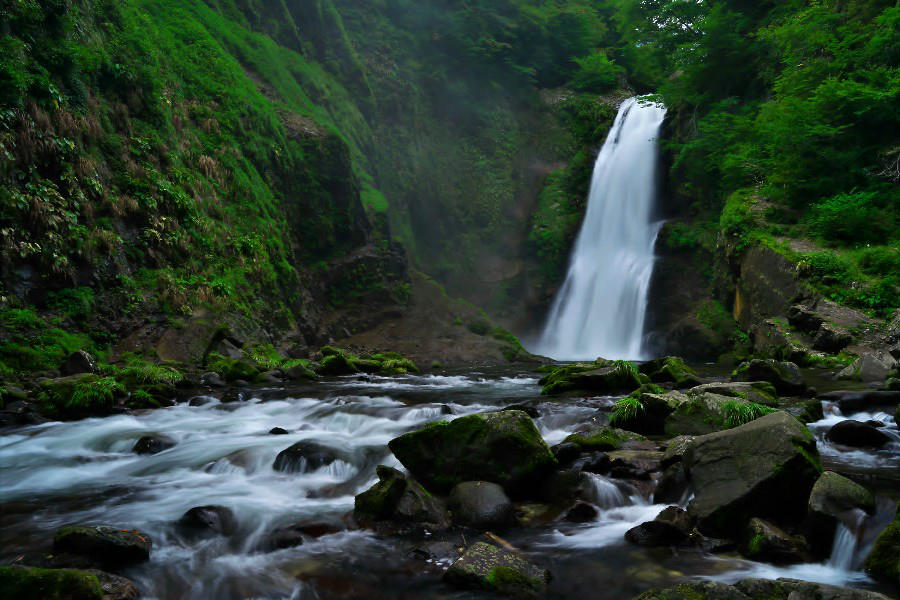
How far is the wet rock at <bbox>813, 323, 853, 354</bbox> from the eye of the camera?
1201 centimetres

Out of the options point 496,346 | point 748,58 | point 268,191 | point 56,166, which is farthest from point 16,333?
point 748,58

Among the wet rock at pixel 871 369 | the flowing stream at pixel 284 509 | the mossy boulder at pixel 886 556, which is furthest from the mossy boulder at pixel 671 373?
the mossy boulder at pixel 886 556

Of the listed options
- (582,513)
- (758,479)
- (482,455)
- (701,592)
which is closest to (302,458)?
(482,455)

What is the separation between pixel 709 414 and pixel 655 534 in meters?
2.62

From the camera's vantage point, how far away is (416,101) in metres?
37.3

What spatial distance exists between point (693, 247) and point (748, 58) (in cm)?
896

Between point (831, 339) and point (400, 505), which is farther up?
point (831, 339)

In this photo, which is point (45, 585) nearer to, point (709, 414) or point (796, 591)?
point (796, 591)

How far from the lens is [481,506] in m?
5.11

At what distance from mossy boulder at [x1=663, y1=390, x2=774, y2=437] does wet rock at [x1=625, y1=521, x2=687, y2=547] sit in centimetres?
234

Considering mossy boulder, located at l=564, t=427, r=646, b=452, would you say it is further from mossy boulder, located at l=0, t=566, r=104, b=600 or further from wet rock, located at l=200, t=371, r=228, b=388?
wet rock, located at l=200, t=371, r=228, b=388

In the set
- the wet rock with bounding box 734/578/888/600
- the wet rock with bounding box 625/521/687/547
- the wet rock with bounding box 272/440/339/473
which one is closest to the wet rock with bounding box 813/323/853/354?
the wet rock with bounding box 625/521/687/547

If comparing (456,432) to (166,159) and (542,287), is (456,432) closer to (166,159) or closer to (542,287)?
(166,159)

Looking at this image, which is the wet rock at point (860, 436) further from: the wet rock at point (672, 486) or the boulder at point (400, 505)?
the boulder at point (400, 505)
